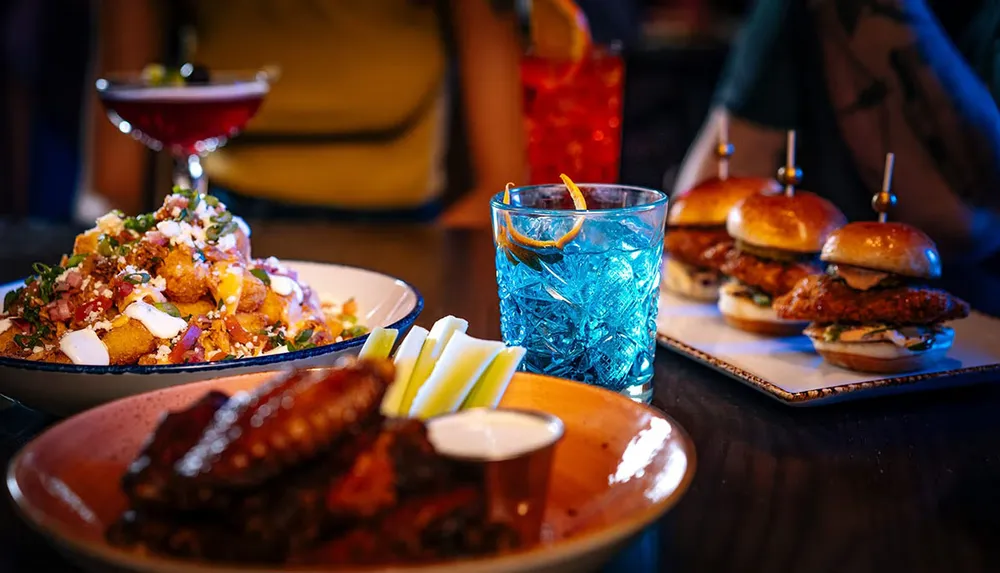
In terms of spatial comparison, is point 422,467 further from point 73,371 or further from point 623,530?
point 73,371

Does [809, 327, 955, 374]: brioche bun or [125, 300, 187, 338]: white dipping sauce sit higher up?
[125, 300, 187, 338]: white dipping sauce

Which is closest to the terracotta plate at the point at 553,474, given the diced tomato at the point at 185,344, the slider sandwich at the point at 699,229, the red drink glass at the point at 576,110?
the diced tomato at the point at 185,344

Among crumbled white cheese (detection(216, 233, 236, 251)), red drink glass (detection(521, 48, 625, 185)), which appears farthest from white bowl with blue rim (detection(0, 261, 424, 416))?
red drink glass (detection(521, 48, 625, 185))

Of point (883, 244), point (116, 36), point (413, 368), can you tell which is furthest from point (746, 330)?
point (116, 36)

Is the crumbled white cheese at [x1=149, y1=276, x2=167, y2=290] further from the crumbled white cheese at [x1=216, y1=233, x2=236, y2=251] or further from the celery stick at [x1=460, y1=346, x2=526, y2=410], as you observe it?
the celery stick at [x1=460, y1=346, x2=526, y2=410]

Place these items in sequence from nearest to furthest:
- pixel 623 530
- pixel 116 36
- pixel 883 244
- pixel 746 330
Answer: pixel 623 530 < pixel 883 244 < pixel 746 330 < pixel 116 36

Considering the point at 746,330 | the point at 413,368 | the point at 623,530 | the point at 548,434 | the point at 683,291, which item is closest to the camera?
the point at 623,530

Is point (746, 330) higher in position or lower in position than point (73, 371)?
lower

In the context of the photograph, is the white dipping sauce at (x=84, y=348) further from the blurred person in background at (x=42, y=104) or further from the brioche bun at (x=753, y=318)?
the blurred person in background at (x=42, y=104)
